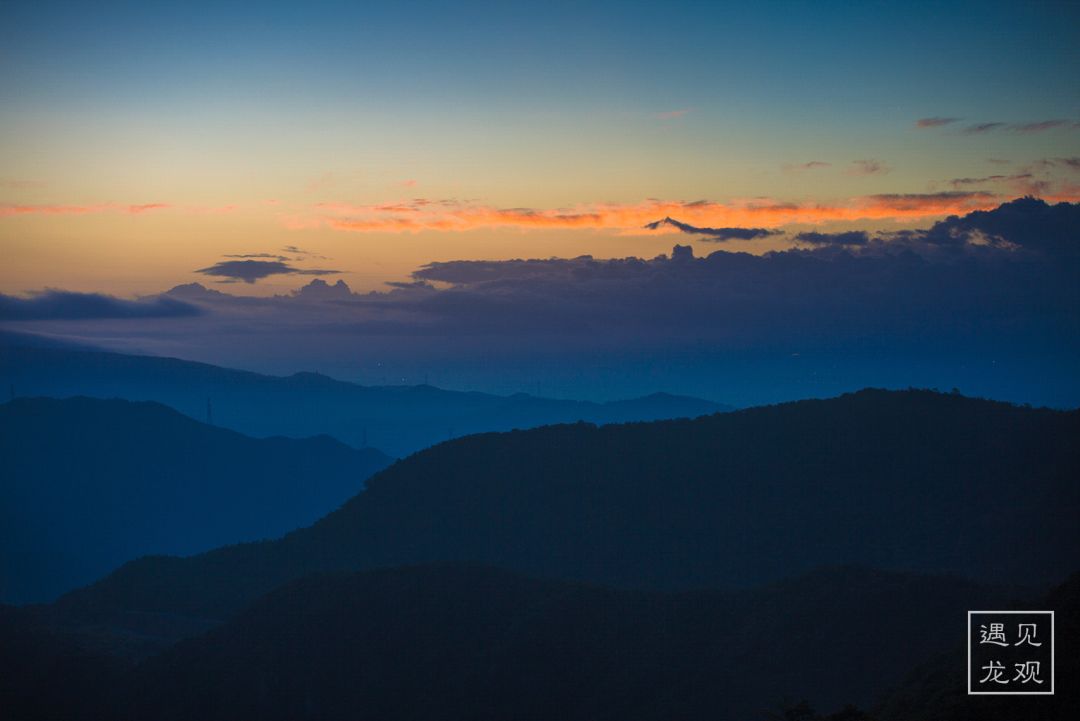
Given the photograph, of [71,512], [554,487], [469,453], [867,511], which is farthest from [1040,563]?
[71,512]

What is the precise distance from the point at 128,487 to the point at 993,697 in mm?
177326

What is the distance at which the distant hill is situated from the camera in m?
40.0

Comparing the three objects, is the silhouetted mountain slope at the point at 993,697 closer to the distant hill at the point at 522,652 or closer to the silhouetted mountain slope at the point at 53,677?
the distant hill at the point at 522,652

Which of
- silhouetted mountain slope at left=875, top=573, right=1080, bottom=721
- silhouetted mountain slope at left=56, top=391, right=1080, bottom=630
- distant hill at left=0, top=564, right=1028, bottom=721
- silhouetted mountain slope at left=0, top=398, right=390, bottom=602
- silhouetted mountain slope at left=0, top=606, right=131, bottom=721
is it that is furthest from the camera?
silhouetted mountain slope at left=0, top=398, right=390, bottom=602

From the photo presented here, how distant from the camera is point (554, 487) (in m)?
80.2

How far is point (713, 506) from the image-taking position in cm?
7150

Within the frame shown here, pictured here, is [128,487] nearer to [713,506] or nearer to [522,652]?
[713,506]

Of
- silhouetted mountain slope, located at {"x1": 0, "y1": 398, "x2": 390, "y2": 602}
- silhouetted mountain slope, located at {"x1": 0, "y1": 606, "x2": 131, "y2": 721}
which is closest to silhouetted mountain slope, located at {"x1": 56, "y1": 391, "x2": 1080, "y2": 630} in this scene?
silhouetted mountain slope, located at {"x1": 0, "y1": 606, "x2": 131, "y2": 721}

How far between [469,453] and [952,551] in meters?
45.2

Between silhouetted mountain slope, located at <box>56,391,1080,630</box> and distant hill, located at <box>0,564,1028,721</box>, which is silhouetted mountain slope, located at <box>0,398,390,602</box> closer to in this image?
silhouetted mountain slope, located at <box>56,391,1080,630</box>

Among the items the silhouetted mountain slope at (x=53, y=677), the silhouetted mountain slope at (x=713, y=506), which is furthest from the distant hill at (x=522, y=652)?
the silhouetted mountain slope at (x=713, y=506)

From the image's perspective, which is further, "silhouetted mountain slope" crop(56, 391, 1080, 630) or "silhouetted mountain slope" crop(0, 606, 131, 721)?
"silhouetted mountain slope" crop(56, 391, 1080, 630)

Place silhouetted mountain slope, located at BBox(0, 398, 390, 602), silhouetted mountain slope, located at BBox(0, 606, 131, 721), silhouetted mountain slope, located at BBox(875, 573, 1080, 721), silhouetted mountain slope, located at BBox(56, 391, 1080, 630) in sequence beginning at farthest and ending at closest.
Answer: silhouetted mountain slope, located at BBox(0, 398, 390, 602) → silhouetted mountain slope, located at BBox(56, 391, 1080, 630) → silhouetted mountain slope, located at BBox(0, 606, 131, 721) → silhouetted mountain slope, located at BBox(875, 573, 1080, 721)

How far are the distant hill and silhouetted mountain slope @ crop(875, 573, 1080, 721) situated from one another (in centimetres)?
633
